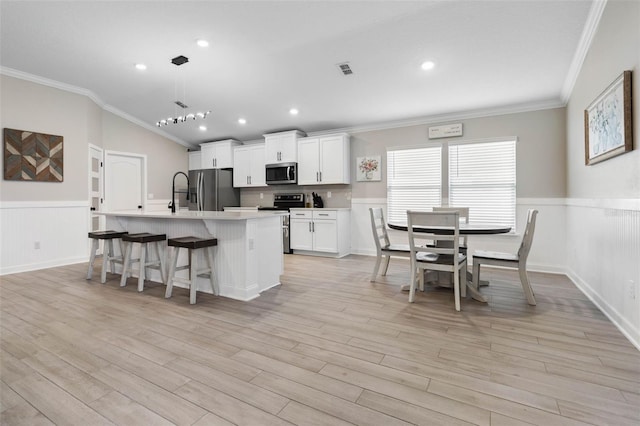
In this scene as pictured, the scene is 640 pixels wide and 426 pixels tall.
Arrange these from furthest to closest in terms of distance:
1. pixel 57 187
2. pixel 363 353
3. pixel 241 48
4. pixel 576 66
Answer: pixel 57 187 → pixel 241 48 → pixel 576 66 → pixel 363 353

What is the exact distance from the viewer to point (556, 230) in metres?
4.25

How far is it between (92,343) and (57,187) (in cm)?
387

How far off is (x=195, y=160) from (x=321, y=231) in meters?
3.91

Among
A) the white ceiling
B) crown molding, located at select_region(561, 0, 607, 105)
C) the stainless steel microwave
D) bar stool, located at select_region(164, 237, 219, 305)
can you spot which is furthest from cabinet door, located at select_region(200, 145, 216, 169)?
crown molding, located at select_region(561, 0, 607, 105)

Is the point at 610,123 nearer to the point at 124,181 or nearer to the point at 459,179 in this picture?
the point at 459,179

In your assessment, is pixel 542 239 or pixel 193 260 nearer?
pixel 193 260

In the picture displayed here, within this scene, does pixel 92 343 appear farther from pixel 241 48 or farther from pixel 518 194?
pixel 518 194

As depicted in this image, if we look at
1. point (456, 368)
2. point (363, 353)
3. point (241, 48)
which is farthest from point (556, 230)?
point (241, 48)

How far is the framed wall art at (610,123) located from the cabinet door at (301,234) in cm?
402

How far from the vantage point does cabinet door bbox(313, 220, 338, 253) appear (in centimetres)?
536

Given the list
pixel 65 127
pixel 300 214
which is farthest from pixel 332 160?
pixel 65 127

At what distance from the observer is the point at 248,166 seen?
6504 mm

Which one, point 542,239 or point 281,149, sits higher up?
point 281,149

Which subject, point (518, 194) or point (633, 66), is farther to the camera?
point (518, 194)
